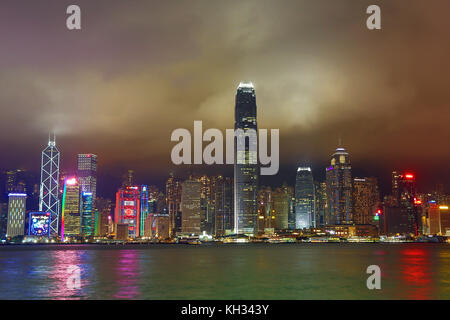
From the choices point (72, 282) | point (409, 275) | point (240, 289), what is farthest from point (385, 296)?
point (72, 282)

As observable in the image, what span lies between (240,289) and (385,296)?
18.5 meters
